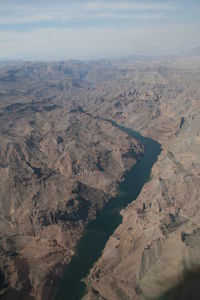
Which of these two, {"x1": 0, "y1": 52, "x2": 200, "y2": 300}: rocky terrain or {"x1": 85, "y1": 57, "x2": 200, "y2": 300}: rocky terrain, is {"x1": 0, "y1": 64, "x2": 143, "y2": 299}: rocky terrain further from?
{"x1": 85, "y1": 57, "x2": 200, "y2": 300}: rocky terrain

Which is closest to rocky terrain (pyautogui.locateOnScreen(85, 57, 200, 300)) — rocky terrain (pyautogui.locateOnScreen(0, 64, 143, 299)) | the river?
the river

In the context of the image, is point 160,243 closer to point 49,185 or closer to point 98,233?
point 98,233

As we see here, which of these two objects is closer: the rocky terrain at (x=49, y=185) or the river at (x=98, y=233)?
the river at (x=98, y=233)

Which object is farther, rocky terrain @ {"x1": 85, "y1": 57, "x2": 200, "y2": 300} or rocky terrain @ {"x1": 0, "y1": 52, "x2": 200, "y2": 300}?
rocky terrain @ {"x1": 0, "y1": 52, "x2": 200, "y2": 300}

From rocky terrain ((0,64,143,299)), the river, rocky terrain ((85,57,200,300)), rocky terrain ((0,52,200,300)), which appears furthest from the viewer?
rocky terrain ((0,64,143,299))

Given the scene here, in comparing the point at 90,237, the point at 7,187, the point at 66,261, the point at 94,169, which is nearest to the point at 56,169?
the point at 94,169

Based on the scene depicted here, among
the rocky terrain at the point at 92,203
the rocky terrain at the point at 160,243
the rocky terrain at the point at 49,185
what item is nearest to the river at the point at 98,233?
the rocky terrain at the point at 49,185

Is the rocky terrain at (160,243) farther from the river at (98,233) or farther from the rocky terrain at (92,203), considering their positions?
the river at (98,233)
